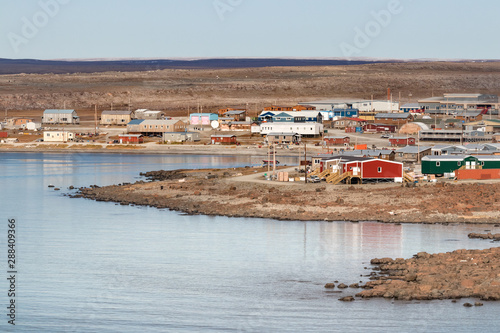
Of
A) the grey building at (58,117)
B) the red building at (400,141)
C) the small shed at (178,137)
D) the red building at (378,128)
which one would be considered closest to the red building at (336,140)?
the red building at (400,141)

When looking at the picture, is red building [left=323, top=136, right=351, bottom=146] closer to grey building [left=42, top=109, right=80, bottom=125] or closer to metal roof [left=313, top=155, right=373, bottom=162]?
metal roof [left=313, top=155, right=373, bottom=162]

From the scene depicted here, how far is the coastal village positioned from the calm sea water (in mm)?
12844

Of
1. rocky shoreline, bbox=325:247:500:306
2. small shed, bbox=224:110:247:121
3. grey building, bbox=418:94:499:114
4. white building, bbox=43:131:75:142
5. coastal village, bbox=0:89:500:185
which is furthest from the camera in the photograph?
grey building, bbox=418:94:499:114

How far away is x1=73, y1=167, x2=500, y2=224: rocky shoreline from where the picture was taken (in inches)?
1689

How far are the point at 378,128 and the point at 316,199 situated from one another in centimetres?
4881

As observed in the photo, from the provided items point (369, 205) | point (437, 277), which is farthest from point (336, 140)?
point (437, 277)

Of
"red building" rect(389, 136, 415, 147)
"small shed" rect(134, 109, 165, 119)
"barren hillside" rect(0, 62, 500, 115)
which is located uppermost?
"barren hillside" rect(0, 62, 500, 115)

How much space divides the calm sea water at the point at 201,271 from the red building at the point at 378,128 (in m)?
48.8

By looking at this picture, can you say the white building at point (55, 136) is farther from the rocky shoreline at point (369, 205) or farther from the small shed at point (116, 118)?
the rocky shoreline at point (369, 205)

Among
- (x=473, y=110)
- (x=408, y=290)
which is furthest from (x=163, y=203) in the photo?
(x=473, y=110)

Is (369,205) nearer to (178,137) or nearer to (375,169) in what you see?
(375,169)

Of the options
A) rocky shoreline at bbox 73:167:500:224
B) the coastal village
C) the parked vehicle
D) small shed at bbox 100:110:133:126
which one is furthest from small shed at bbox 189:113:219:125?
the parked vehicle

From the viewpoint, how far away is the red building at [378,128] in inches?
3680

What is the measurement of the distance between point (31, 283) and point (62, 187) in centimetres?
2729
